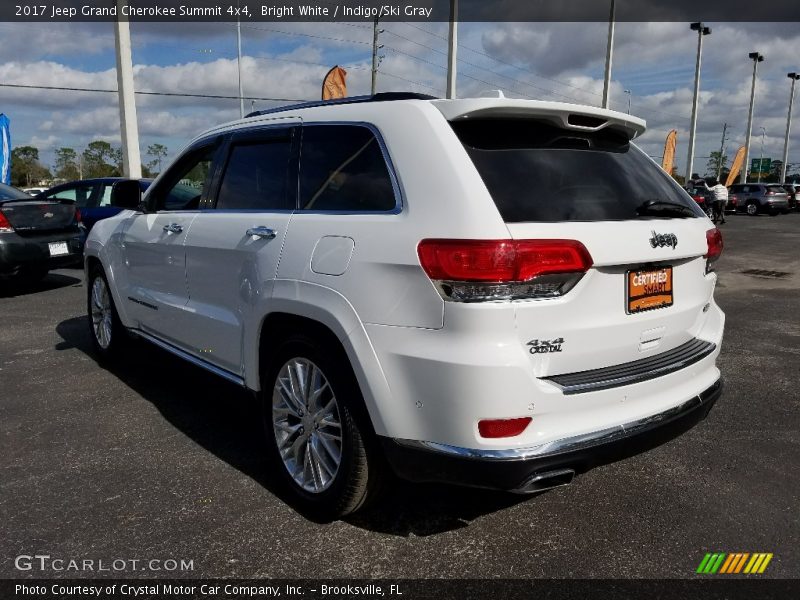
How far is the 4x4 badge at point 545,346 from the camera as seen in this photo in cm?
230

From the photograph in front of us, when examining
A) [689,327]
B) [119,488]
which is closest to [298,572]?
[119,488]

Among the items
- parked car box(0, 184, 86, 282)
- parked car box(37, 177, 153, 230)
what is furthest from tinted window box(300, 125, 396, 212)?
parked car box(37, 177, 153, 230)

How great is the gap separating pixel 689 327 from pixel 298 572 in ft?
6.59

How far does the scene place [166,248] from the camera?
4105 mm

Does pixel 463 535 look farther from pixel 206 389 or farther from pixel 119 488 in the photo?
pixel 206 389

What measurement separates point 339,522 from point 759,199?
125ft

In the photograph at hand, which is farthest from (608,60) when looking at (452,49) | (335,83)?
(335,83)

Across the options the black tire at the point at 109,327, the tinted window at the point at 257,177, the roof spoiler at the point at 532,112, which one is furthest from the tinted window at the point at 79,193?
the roof spoiler at the point at 532,112

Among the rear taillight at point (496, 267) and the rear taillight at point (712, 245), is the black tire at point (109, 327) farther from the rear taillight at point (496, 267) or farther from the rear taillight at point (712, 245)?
the rear taillight at point (712, 245)

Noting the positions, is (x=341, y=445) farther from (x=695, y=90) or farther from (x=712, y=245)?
(x=695, y=90)

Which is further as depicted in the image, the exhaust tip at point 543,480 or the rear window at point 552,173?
the rear window at point 552,173

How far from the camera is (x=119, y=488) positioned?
322cm

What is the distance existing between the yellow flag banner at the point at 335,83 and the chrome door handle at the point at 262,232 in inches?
577

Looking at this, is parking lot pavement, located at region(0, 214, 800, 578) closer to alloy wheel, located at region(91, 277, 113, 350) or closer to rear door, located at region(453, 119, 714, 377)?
alloy wheel, located at region(91, 277, 113, 350)
